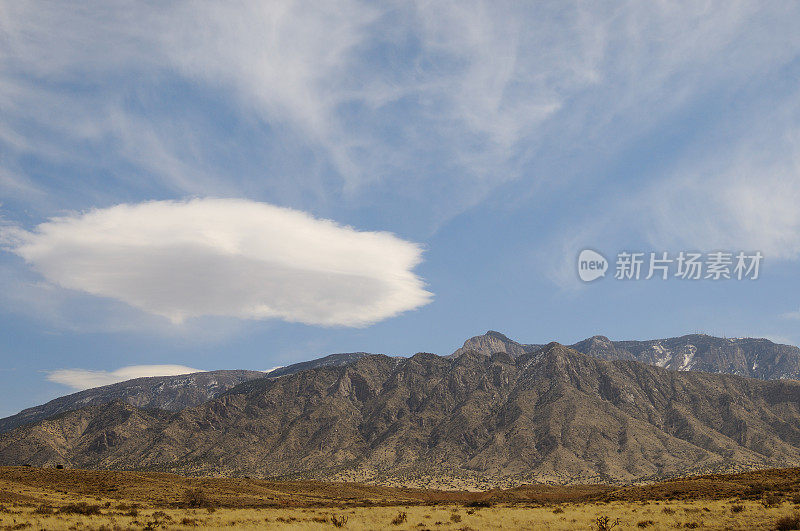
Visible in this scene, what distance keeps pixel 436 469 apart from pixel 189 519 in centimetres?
15846

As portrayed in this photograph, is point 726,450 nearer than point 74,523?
No

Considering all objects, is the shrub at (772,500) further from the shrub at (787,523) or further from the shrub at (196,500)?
the shrub at (196,500)

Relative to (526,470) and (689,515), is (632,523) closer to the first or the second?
(689,515)

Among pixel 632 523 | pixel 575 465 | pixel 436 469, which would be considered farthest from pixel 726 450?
pixel 632 523

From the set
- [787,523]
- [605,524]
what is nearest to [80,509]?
[605,524]

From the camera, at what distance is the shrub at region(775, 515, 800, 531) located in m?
27.4

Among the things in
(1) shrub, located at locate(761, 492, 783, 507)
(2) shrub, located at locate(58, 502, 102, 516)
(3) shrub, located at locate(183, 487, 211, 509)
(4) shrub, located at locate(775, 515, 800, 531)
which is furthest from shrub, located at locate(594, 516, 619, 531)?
(3) shrub, located at locate(183, 487, 211, 509)

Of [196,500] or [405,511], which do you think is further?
[196,500]

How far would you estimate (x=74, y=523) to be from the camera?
32.6 metres

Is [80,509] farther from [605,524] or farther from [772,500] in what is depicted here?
[772,500]

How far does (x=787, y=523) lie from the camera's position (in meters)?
27.6

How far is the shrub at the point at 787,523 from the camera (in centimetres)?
2736

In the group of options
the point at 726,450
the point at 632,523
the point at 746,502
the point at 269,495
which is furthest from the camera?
the point at 726,450

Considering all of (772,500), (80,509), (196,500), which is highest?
(772,500)
